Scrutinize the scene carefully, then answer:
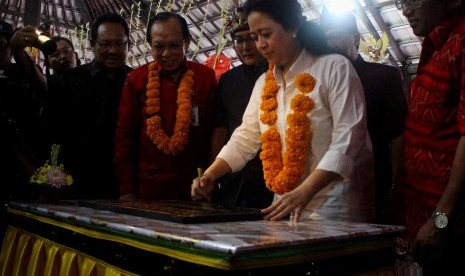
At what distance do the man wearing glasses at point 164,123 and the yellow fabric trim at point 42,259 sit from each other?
52 cm

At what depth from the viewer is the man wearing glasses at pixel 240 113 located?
7.78ft

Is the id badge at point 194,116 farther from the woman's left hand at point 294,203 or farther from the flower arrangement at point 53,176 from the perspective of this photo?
the woman's left hand at point 294,203

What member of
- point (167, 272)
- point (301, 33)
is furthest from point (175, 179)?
point (167, 272)

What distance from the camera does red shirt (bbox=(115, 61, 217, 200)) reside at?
2.46 meters

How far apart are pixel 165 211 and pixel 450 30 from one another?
3.53 feet

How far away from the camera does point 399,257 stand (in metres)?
1.45

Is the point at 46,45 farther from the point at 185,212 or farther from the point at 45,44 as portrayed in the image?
the point at 185,212

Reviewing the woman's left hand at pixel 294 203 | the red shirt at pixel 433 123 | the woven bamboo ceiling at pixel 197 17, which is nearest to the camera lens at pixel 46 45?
the woman's left hand at pixel 294 203

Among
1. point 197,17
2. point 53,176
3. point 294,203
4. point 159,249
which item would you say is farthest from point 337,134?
point 197,17

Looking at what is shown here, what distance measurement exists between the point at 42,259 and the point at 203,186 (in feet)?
2.21

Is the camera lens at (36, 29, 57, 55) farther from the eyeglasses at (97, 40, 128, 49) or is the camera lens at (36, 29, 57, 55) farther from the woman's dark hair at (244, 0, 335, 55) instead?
the woman's dark hair at (244, 0, 335, 55)

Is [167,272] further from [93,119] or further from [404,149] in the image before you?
[93,119]

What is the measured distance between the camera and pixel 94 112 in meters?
2.71

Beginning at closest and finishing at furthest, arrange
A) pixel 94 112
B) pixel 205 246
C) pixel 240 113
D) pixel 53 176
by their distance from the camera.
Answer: pixel 205 246, pixel 53 176, pixel 240 113, pixel 94 112
